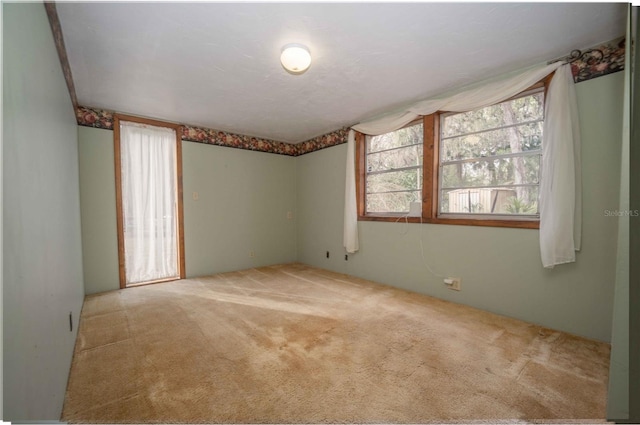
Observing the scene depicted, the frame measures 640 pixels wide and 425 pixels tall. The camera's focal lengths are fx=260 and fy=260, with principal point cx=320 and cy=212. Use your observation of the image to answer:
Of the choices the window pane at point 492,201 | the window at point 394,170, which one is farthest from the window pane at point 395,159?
the window pane at point 492,201

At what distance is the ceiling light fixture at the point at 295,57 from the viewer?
2.04 meters

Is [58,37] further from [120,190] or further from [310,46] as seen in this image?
[120,190]

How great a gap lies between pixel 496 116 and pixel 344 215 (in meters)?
2.30

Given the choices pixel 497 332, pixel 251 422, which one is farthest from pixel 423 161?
pixel 251 422

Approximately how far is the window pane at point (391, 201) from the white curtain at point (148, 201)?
3.00 m

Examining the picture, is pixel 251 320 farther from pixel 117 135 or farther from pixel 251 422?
pixel 117 135

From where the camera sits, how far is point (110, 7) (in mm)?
1665

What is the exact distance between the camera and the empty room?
1.36 m

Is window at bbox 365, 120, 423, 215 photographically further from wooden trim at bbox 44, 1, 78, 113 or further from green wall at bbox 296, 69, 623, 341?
wooden trim at bbox 44, 1, 78, 113

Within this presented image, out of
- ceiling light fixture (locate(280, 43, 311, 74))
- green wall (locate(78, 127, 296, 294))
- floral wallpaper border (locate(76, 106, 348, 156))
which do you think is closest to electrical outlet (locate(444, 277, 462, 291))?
floral wallpaper border (locate(76, 106, 348, 156))

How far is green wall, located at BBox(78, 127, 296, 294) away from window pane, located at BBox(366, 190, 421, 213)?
6.26 ft

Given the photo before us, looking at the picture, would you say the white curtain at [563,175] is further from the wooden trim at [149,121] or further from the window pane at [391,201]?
the wooden trim at [149,121]

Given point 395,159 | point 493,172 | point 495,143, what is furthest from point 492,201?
point 395,159

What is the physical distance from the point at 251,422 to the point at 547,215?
2714 millimetres
